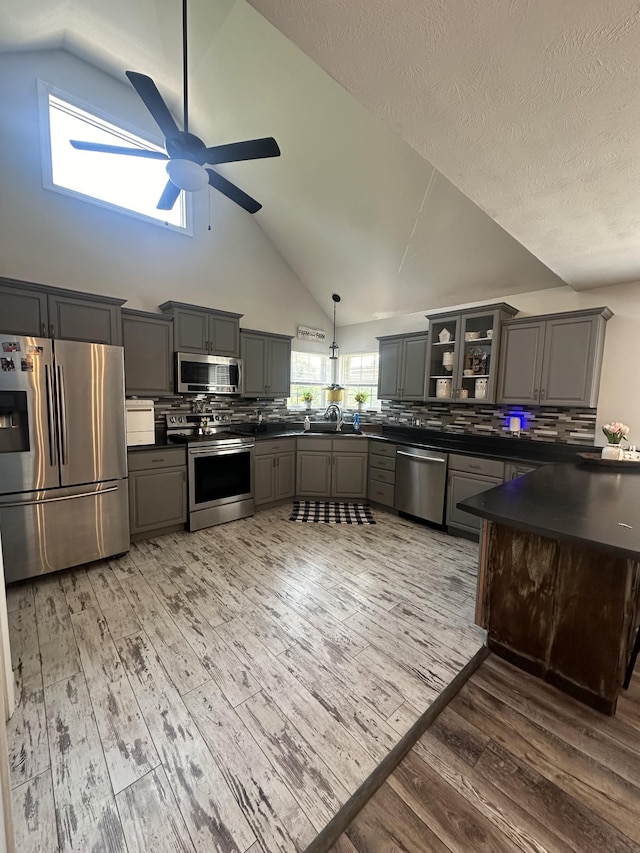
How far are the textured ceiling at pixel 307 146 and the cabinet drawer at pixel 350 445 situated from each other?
1993 mm

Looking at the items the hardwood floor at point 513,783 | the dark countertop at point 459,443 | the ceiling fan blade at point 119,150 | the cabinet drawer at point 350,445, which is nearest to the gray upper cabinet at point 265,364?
Answer: the dark countertop at point 459,443

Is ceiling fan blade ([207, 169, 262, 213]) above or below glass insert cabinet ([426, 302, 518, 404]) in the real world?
above

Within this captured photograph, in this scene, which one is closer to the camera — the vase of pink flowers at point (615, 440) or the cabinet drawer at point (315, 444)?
the vase of pink flowers at point (615, 440)

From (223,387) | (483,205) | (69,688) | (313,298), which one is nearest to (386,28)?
(483,205)

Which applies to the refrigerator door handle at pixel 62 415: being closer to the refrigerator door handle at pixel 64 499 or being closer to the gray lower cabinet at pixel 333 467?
the refrigerator door handle at pixel 64 499

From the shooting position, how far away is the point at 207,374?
13.0 ft

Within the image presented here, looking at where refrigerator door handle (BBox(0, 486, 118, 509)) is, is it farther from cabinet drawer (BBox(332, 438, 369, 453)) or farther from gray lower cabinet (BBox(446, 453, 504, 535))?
gray lower cabinet (BBox(446, 453, 504, 535))

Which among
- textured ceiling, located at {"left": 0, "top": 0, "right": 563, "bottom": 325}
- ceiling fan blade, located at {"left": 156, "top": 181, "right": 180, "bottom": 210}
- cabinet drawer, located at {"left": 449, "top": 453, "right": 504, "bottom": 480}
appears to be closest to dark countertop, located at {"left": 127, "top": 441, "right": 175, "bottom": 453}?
ceiling fan blade, located at {"left": 156, "top": 181, "right": 180, "bottom": 210}

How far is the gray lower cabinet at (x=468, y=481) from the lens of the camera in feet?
10.9

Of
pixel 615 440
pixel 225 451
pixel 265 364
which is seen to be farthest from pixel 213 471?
pixel 615 440

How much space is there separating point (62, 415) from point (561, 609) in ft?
11.7

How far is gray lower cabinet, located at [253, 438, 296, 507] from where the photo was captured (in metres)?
4.15

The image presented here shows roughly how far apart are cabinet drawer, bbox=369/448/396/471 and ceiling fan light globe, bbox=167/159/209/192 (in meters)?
3.26

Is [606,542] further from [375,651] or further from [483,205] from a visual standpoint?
[483,205]
